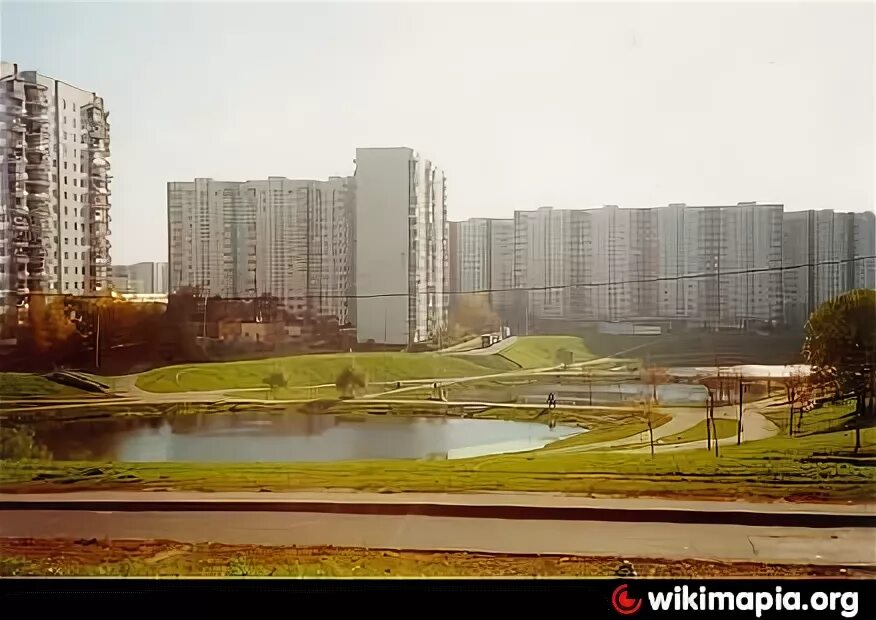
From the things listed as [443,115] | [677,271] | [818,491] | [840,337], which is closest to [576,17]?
[443,115]

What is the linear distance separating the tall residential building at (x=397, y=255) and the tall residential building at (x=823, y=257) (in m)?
1.01

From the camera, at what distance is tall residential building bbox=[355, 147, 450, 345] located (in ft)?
8.24

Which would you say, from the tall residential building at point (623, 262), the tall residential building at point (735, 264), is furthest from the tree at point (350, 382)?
the tall residential building at point (735, 264)

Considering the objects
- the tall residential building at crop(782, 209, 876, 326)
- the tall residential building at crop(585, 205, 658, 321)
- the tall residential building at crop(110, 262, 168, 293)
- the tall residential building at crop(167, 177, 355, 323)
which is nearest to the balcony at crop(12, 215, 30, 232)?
the tall residential building at crop(110, 262, 168, 293)

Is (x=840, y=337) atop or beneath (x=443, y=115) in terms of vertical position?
beneath

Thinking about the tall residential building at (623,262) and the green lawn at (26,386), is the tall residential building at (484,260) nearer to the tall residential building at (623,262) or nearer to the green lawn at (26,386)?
the tall residential building at (623,262)

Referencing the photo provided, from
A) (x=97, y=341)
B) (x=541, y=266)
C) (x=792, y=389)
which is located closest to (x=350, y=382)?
(x=541, y=266)

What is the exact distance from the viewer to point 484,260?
252cm

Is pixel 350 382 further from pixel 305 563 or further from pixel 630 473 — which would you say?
pixel 630 473

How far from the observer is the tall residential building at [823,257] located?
2.39 metres

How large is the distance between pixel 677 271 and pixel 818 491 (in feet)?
2.47
